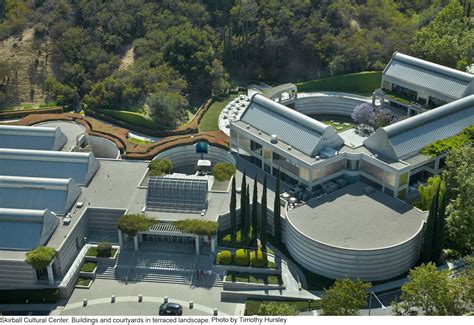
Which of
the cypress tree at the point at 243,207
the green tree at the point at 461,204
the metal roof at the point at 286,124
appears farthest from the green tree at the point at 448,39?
the cypress tree at the point at 243,207

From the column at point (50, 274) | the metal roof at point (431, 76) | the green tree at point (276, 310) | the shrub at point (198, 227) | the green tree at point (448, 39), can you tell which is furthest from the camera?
the green tree at point (448, 39)

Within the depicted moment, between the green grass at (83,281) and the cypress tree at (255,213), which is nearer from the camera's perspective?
the green grass at (83,281)

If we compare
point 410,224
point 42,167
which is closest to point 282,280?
point 410,224

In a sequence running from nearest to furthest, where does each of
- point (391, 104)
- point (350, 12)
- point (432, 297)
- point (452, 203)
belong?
point (432, 297)
point (452, 203)
point (391, 104)
point (350, 12)

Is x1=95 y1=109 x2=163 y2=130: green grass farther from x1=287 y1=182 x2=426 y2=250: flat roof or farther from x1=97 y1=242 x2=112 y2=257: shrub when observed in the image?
x1=287 y1=182 x2=426 y2=250: flat roof

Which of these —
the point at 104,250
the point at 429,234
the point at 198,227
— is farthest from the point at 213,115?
the point at 429,234

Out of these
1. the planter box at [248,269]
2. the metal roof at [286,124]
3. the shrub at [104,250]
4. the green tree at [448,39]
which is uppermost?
the green tree at [448,39]

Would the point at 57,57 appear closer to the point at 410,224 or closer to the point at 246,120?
the point at 246,120

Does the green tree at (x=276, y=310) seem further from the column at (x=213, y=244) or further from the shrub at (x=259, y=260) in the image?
the column at (x=213, y=244)
